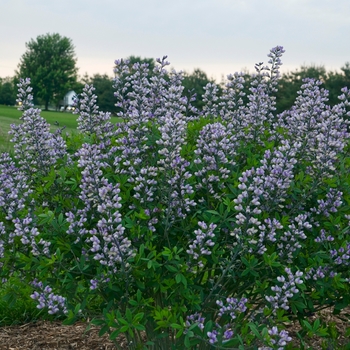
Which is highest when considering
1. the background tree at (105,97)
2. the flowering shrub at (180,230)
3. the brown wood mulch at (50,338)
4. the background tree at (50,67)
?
the background tree at (50,67)

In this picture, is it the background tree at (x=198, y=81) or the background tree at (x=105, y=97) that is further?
the background tree at (x=105, y=97)

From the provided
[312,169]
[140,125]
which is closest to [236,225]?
[312,169]

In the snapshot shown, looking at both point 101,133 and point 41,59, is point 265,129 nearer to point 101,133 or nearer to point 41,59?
point 101,133

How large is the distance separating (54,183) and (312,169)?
6.57ft

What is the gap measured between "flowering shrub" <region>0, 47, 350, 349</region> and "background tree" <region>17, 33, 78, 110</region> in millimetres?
75820

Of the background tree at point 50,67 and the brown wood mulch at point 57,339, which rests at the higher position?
the background tree at point 50,67

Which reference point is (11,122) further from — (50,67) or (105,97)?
(50,67)

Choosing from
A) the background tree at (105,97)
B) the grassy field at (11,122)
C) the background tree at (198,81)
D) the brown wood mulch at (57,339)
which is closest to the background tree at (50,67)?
the background tree at (105,97)

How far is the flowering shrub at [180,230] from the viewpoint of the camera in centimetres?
328

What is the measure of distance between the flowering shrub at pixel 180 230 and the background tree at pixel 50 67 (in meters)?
75.8

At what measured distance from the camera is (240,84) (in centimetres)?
470

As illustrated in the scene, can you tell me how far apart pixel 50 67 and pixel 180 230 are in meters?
80.5

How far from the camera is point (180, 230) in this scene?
143 inches

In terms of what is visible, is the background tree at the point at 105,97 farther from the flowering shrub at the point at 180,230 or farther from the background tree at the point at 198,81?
the flowering shrub at the point at 180,230
